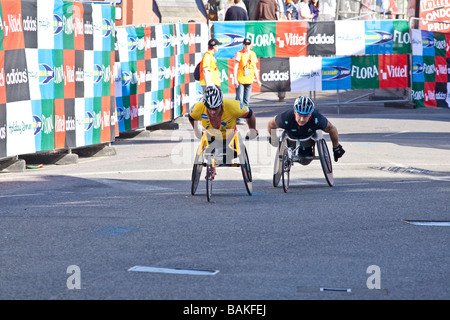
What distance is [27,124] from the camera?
1250cm

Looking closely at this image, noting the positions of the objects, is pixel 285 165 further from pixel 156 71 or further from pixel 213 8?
pixel 213 8

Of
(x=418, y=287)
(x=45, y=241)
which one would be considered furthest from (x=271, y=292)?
(x=45, y=241)

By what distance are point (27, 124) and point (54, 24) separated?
5.32 ft

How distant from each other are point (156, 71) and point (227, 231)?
30.5 ft

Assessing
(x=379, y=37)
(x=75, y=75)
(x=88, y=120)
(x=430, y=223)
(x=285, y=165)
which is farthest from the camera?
(x=379, y=37)

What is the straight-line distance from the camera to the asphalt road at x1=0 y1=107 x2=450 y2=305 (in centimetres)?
622

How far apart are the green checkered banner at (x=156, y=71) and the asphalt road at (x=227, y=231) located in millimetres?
1846

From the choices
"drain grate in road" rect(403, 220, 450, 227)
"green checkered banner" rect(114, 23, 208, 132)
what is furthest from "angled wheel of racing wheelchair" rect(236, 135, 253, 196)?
"green checkered banner" rect(114, 23, 208, 132)

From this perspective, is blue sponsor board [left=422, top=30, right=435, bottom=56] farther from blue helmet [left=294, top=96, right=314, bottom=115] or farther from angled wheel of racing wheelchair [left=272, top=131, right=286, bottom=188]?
blue helmet [left=294, top=96, right=314, bottom=115]

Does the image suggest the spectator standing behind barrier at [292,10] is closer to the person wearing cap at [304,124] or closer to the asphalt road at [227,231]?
the asphalt road at [227,231]

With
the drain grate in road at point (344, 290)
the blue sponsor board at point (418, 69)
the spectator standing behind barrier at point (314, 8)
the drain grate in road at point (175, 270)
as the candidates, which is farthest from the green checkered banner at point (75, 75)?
the spectator standing behind barrier at point (314, 8)

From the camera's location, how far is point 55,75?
13.1 meters

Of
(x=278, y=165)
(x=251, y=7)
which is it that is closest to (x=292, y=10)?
(x=251, y=7)

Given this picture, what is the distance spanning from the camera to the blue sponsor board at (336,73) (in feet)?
67.1
